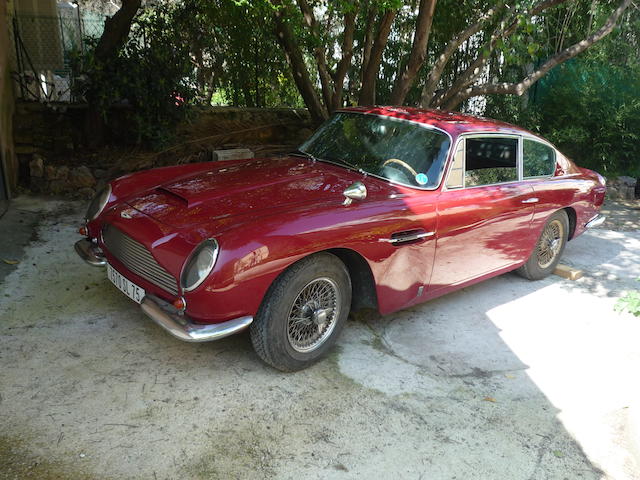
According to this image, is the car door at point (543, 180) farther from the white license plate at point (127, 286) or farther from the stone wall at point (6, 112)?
the stone wall at point (6, 112)

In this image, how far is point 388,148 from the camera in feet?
13.8

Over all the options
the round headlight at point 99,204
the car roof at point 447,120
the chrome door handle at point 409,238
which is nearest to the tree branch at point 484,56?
the car roof at point 447,120

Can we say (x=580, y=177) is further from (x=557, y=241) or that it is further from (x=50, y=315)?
(x=50, y=315)

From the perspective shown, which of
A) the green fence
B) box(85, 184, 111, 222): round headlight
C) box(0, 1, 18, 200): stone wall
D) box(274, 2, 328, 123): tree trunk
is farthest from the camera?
the green fence

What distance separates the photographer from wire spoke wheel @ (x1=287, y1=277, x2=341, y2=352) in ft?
11.1

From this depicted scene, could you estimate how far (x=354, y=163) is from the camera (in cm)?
422

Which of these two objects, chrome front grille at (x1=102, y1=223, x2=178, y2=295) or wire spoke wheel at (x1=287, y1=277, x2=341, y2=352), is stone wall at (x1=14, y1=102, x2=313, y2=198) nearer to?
chrome front grille at (x1=102, y1=223, x2=178, y2=295)

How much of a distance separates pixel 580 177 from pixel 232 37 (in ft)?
19.7

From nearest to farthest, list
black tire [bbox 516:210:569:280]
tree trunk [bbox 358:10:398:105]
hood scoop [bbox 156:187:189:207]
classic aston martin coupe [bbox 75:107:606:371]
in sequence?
classic aston martin coupe [bbox 75:107:606:371], hood scoop [bbox 156:187:189:207], black tire [bbox 516:210:569:280], tree trunk [bbox 358:10:398:105]

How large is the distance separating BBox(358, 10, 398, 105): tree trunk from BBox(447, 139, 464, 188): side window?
3745 millimetres

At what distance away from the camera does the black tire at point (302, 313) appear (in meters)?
3.20

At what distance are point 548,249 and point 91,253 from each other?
13.3 ft

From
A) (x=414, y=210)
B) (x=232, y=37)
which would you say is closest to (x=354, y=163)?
(x=414, y=210)

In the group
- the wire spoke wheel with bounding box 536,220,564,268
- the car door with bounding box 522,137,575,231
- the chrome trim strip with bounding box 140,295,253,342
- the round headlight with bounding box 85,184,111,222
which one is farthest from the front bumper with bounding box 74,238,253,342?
the wire spoke wheel with bounding box 536,220,564,268
